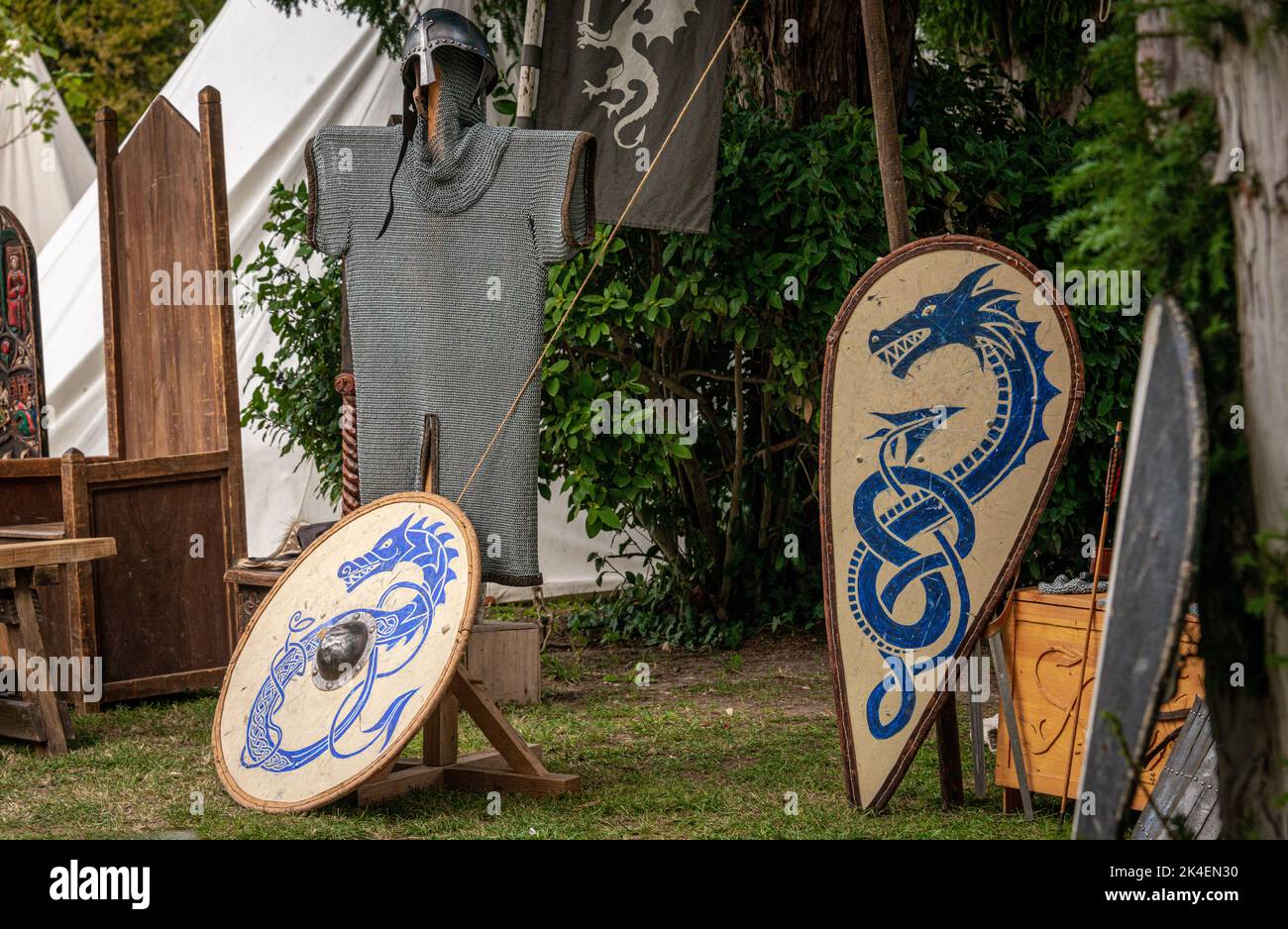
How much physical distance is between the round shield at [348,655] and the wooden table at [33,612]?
854 millimetres

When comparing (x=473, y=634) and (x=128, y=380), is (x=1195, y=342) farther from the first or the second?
(x=128, y=380)

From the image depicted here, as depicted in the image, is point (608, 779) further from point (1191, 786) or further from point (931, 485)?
point (1191, 786)

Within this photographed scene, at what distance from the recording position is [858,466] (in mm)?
3285

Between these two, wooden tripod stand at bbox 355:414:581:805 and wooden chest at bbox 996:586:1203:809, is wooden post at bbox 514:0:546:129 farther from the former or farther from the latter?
wooden chest at bbox 996:586:1203:809

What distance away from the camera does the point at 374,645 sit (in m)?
3.39

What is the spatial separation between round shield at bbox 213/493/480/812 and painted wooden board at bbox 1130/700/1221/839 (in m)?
1.47

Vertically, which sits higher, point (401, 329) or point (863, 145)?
point (863, 145)

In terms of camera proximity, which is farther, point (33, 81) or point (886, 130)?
point (33, 81)

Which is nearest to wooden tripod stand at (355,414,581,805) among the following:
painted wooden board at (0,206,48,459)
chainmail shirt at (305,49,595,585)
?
chainmail shirt at (305,49,595,585)

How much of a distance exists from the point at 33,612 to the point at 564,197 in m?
2.01

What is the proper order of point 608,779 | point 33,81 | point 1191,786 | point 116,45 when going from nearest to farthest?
point 1191,786
point 608,779
point 33,81
point 116,45

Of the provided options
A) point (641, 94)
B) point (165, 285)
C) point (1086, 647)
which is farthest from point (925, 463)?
point (165, 285)

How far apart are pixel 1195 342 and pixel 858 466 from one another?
1.39 meters

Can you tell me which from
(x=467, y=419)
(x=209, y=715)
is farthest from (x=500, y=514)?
(x=209, y=715)
